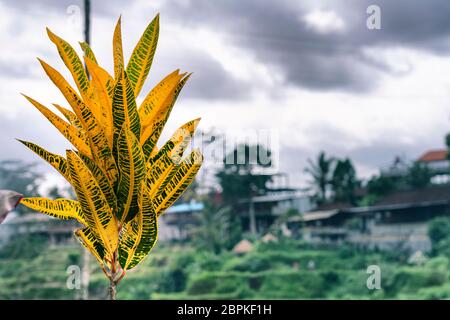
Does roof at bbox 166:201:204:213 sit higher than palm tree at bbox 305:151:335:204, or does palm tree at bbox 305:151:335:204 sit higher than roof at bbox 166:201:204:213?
palm tree at bbox 305:151:335:204

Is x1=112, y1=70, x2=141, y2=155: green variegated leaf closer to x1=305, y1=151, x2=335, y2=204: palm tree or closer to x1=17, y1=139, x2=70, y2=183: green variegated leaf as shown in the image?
x1=17, y1=139, x2=70, y2=183: green variegated leaf

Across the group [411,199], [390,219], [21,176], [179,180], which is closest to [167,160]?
[179,180]

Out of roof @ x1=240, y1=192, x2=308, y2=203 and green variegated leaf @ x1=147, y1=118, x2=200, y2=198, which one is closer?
green variegated leaf @ x1=147, y1=118, x2=200, y2=198

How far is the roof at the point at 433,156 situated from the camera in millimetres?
11938

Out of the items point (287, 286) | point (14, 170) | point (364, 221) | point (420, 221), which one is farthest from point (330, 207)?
point (14, 170)

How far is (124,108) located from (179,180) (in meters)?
0.26

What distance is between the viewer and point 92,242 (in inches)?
65.1

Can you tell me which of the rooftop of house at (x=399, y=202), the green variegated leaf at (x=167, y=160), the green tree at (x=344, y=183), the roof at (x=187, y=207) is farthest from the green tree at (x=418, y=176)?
the green variegated leaf at (x=167, y=160)

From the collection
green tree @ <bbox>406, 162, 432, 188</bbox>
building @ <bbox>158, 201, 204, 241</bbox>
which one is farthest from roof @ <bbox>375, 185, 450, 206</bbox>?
building @ <bbox>158, 201, 204, 241</bbox>

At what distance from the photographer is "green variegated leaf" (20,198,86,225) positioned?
163cm

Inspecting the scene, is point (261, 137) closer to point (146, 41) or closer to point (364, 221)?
point (146, 41)

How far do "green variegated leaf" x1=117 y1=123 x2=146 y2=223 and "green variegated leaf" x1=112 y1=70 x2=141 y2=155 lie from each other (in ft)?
0.15

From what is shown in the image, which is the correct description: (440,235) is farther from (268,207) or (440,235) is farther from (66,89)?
(66,89)

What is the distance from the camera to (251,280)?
14602mm
